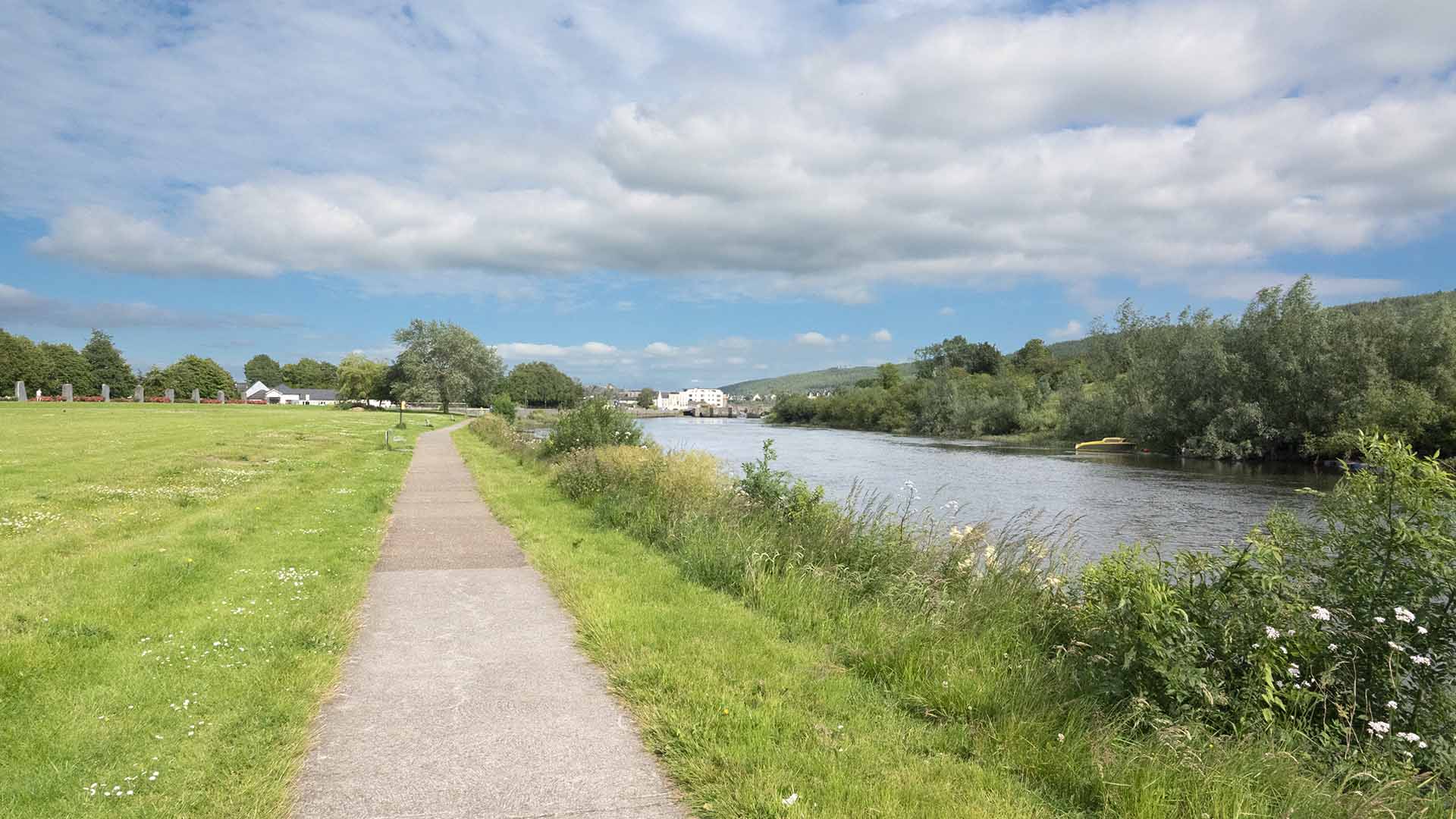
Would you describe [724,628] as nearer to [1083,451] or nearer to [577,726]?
[577,726]

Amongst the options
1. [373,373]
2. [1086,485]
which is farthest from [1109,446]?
[373,373]

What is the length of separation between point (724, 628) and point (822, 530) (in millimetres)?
3453

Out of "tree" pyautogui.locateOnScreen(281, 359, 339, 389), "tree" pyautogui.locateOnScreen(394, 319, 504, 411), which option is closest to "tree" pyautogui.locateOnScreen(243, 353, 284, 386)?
"tree" pyautogui.locateOnScreen(281, 359, 339, 389)

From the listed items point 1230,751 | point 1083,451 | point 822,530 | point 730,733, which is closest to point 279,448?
point 822,530

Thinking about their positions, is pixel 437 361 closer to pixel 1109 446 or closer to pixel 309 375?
pixel 1109 446

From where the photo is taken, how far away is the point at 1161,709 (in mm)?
4809

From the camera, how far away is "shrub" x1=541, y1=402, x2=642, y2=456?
19.5 meters

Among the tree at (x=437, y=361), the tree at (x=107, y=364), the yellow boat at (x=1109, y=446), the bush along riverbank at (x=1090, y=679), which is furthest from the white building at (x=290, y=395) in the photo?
the bush along riverbank at (x=1090, y=679)

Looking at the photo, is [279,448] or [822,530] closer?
[822,530]

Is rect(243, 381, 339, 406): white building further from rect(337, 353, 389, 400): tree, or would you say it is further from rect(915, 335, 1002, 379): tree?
rect(915, 335, 1002, 379): tree

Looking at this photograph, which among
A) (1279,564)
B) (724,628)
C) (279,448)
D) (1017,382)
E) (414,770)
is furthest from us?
(1017,382)

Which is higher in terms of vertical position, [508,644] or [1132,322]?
[1132,322]

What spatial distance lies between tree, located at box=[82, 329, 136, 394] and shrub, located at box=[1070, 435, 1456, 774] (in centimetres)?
13180

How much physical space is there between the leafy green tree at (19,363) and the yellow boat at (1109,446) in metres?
108
